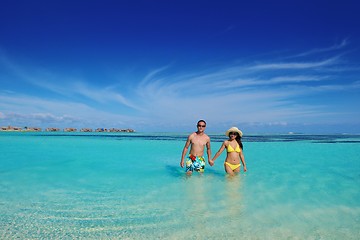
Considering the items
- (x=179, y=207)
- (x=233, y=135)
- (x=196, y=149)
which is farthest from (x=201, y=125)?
(x=179, y=207)

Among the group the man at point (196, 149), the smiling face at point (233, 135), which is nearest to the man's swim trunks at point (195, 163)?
the man at point (196, 149)

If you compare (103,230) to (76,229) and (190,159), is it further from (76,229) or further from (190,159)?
(190,159)

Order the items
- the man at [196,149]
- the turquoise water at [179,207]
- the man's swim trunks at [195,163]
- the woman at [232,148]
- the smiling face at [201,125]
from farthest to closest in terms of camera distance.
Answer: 1. the man's swim trunks at [195,163]
2. the man at [196,149]
3. the woman at [232,148]
4. the smiling face at [201,125]
5. the turquoise water at [179,207]

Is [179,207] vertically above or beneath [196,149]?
beneath

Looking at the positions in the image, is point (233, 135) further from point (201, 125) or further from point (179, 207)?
point (179, 207)

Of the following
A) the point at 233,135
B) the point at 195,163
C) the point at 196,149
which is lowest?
the point at 195,163

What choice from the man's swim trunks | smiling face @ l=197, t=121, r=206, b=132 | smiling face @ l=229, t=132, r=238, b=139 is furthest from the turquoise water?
smiling face @ l=197, t=121, r=206, b=132

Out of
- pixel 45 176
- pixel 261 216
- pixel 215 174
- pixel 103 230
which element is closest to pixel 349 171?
pixel 215 174

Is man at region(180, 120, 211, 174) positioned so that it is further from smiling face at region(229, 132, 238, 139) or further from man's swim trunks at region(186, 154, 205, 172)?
smiling face at region(229, 132, 238, 139)

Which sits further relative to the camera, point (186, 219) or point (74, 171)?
point (74, 171)

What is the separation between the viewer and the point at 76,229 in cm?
416

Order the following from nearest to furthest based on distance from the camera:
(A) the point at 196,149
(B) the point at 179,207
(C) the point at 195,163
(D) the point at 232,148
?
(B) the point at 179,207, (D) the point at 232,148, (A) the point at 196,149, (C) the point at 195,163

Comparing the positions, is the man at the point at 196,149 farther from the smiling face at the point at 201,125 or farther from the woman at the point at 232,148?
the woman at the point at 232,148

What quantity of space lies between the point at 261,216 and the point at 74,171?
7.31 meters
